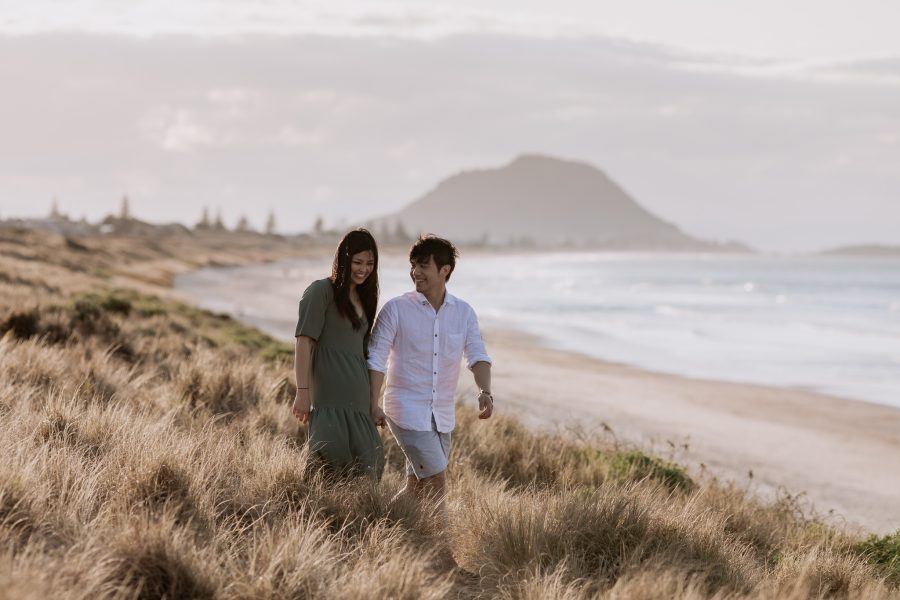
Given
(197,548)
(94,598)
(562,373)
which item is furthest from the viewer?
(562,373)

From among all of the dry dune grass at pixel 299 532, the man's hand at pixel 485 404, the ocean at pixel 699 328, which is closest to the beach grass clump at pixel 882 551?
the dry dune grass at pixel 299 532

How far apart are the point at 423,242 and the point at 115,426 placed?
246cm

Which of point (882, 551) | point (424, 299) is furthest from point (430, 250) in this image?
point (882, 551)

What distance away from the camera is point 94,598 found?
11.6 feet

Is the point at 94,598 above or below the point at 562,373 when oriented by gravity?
above

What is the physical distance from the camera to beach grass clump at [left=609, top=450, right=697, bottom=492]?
328 inches

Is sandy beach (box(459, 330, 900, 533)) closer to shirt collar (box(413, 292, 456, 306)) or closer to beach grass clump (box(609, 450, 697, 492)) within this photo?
beach grass clump (box(609, 450, 697, 492))

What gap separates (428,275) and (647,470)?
168 inches

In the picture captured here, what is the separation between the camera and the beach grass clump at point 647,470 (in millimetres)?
8320

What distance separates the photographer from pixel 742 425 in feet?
50.4

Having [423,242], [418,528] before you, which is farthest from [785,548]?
[423,242]

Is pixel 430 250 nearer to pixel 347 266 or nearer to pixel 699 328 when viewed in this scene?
pixel 347 266

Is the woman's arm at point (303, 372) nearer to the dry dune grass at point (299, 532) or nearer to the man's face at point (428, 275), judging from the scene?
the dry dune grass at point (299, 532)

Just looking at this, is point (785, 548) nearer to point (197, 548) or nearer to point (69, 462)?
point (197, 548)
